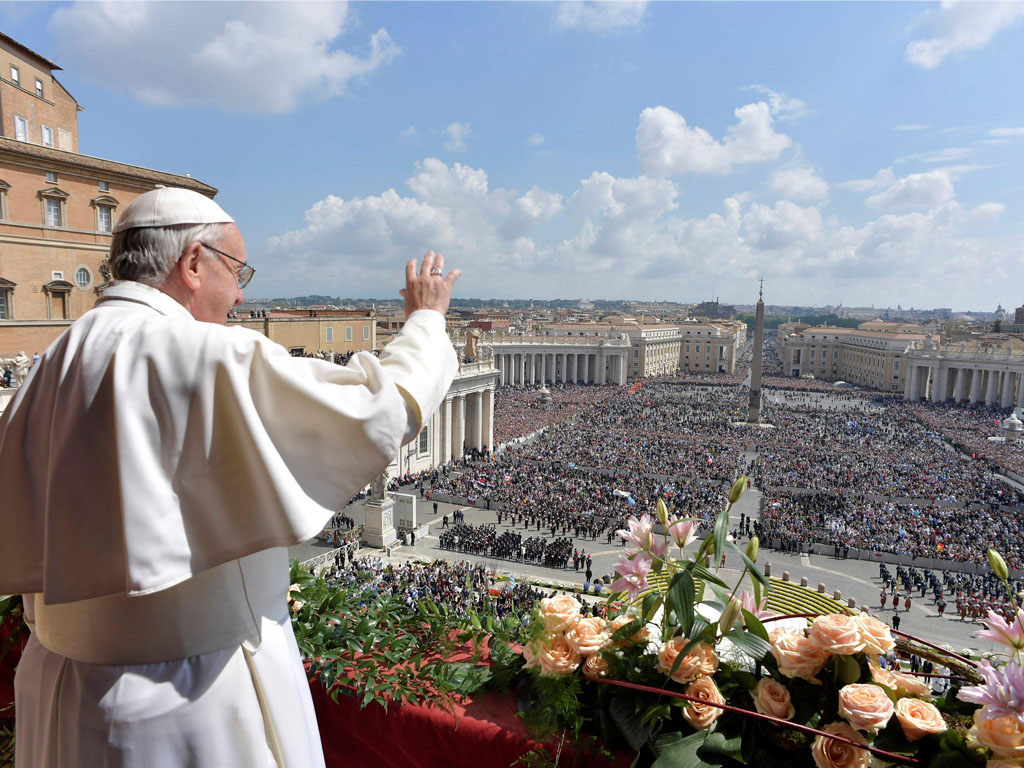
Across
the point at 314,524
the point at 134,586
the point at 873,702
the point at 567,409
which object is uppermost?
the point at 314,524

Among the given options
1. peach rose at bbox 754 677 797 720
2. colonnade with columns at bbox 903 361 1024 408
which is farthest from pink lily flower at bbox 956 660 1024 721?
colonnade with columns at bbox 903 361 1024 408

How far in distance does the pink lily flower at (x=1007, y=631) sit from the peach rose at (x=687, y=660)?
0.89 meters

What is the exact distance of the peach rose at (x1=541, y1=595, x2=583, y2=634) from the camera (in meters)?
2.72

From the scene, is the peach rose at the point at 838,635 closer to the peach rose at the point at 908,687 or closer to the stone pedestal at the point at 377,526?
the peach rose at the point at 908,687

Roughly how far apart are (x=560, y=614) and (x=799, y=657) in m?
0.91

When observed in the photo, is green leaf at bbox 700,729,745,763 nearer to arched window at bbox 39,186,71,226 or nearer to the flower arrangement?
the flower arrangement

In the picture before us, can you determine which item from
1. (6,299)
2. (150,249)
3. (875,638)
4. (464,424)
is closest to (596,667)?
(875,638)

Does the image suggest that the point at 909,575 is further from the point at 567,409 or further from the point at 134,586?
the point at 567,409

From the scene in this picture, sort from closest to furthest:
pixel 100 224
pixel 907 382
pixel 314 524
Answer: pixel 314 524 → pixel 100 224 → pixel 907 382

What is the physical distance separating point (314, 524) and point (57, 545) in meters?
0.61

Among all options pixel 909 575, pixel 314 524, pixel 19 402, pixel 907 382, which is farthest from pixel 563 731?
pixel 907 382

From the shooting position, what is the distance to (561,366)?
287ft

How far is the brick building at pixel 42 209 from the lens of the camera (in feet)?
66.5

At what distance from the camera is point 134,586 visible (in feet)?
4.81
